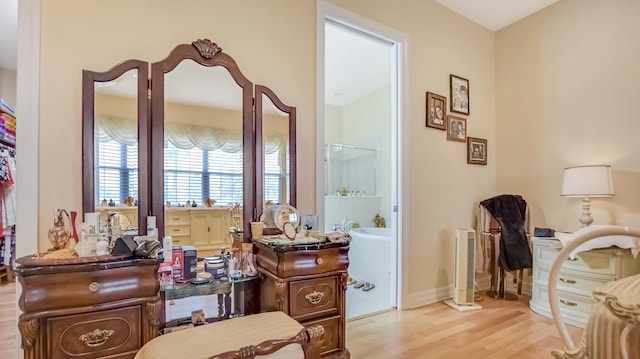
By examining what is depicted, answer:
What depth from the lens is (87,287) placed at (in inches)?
53.2

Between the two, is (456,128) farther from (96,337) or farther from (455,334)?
(96,337)

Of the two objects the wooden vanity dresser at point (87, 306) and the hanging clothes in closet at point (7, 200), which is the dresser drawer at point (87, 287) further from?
the hanging clothes in closet at point (7, 200)

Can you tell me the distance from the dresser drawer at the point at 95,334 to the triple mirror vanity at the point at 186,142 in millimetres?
550

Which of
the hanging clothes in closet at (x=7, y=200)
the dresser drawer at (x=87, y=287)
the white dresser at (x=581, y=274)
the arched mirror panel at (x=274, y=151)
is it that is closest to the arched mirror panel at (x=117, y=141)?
the dresser drawer at (x=87, y=287)

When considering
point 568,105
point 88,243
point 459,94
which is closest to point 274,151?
point 88,243

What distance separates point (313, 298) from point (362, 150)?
12.6 feet

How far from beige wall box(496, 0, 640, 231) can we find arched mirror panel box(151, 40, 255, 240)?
3.13 meters

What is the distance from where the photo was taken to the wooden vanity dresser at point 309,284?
6.01 ft

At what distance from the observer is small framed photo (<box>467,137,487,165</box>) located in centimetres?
365

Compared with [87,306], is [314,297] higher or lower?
lower

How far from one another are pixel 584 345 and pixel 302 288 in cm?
128

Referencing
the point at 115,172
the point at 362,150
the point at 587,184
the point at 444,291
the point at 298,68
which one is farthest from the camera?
the point at 362,150

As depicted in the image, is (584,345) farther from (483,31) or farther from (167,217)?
(483,31)

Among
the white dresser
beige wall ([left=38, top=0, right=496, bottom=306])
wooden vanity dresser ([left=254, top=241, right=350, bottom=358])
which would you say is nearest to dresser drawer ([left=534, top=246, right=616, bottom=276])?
the white dresser
